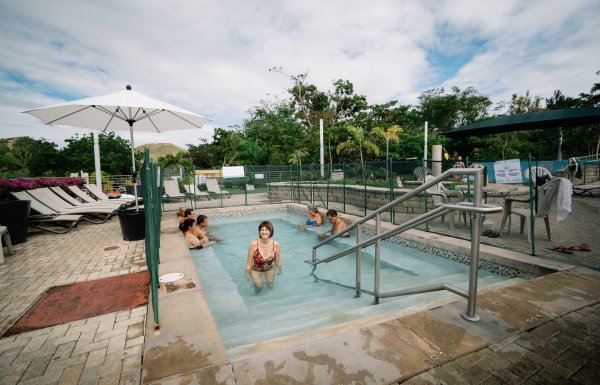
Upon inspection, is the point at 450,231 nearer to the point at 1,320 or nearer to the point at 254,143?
the point at 1,320

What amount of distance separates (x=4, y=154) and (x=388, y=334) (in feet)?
230

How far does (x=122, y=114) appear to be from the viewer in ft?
20.2

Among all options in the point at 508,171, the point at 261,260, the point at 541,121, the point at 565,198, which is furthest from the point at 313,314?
the point at 541,121

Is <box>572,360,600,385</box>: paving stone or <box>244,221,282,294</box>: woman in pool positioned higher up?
<box>572,360,600,385</box>: paving stone

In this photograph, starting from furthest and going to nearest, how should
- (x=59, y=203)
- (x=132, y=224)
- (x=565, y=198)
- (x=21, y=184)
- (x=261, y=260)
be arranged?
(x=59, y=203) → (x=21, y=184) → (x=132, y=224) → (x=261, y=260) → (x=565, y=198)

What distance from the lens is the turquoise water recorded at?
345cm

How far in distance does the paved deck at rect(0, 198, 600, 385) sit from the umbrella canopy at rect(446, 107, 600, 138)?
21.0ft

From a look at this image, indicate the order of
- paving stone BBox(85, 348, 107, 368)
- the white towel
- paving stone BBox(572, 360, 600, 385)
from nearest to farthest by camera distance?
paving stone BBox(572, 360, 600, 385), paving stone BBox(85, 348, 107, 368), the white towel

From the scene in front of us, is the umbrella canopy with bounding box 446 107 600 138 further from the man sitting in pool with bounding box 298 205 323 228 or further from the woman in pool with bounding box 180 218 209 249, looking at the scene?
the woman in pool with bounding box 180 218 209 249

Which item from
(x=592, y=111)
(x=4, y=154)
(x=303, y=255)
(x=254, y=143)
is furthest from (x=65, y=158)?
(x=592, y=111)

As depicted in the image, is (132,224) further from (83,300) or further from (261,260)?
(261,260)

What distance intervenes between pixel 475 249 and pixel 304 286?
3.61m

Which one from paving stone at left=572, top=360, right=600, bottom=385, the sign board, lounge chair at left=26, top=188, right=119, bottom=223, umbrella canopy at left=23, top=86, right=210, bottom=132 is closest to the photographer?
paving stone at left=572, top=360, right=600, bottom=385

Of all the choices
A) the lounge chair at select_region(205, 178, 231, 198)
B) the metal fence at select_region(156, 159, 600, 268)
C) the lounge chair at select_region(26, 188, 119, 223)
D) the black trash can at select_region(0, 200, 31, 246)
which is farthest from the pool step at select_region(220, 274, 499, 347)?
the lounge chair at select_region(205, 178, 231, 198)
